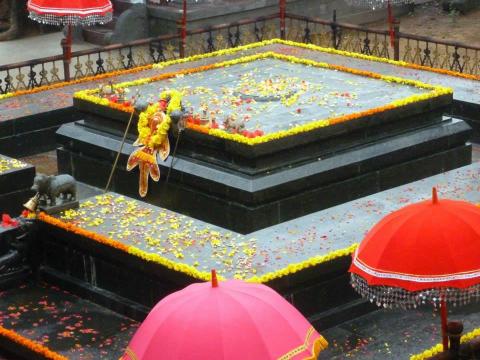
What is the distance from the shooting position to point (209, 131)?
18031 millimetres

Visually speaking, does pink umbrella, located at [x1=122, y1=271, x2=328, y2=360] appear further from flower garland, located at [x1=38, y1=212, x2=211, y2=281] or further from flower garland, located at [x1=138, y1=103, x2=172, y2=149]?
flower garland, located at [x1=138, y1=103, x2=172, y2=149]

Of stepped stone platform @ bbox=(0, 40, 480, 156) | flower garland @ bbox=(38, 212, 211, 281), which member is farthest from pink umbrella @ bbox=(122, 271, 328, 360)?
stepped stone platform @ bbox=(0, 40, 480, 156)

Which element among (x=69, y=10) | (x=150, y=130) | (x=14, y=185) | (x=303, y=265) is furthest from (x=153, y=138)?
(x=69, y=10)

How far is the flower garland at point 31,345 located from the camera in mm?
15406

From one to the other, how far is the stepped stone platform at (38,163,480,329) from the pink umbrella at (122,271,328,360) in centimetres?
357

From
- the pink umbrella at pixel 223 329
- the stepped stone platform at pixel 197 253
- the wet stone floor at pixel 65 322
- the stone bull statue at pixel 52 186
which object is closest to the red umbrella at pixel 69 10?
the stepped stone platform at pixel 197 253

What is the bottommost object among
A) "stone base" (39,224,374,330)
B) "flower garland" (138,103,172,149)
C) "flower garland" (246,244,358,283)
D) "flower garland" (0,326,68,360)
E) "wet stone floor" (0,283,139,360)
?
"wet stone floor" (0,283,139,360)

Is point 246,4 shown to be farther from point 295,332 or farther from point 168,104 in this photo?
point 295,332

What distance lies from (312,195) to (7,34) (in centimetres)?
1392

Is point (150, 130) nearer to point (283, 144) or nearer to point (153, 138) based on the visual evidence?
point (153, 138)

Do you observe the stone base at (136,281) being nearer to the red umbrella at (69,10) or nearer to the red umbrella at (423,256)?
the red umbrella at (423,256)

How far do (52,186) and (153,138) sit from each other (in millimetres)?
1683

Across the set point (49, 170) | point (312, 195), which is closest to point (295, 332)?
point (312, 195)

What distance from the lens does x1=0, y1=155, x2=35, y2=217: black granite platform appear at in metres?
18.8
